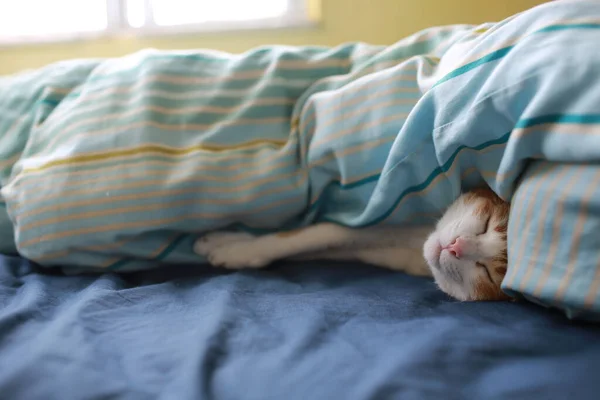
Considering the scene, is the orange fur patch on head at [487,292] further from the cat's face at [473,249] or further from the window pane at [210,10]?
the window pane at [210,10]

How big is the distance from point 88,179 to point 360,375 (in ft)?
2.02

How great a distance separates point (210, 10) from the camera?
1.89m

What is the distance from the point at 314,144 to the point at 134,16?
134cm

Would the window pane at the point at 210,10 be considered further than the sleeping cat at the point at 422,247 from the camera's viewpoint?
Yes

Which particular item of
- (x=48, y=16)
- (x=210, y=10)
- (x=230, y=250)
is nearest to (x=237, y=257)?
(x=230, y=250)

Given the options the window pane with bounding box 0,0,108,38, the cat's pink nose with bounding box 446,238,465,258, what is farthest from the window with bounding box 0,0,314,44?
the cat's pink nose with bounding box 446,238,465,258

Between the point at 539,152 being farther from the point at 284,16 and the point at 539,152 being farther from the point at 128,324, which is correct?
the point at 284,16

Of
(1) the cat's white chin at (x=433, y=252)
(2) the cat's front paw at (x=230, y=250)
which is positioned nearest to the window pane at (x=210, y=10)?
(2) the cat's front paw at (x=230, y=250)

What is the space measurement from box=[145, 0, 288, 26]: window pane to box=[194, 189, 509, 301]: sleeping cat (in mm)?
1067

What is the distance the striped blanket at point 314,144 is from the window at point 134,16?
2.23 feet

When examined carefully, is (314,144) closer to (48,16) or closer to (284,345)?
(284,345)

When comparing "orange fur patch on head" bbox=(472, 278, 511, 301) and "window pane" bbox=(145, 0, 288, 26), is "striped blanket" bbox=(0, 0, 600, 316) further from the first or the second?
"window pane" bbox=(145, 0, 288, 26)

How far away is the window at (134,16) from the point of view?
5.64 feet

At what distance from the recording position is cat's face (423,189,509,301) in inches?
31.0
